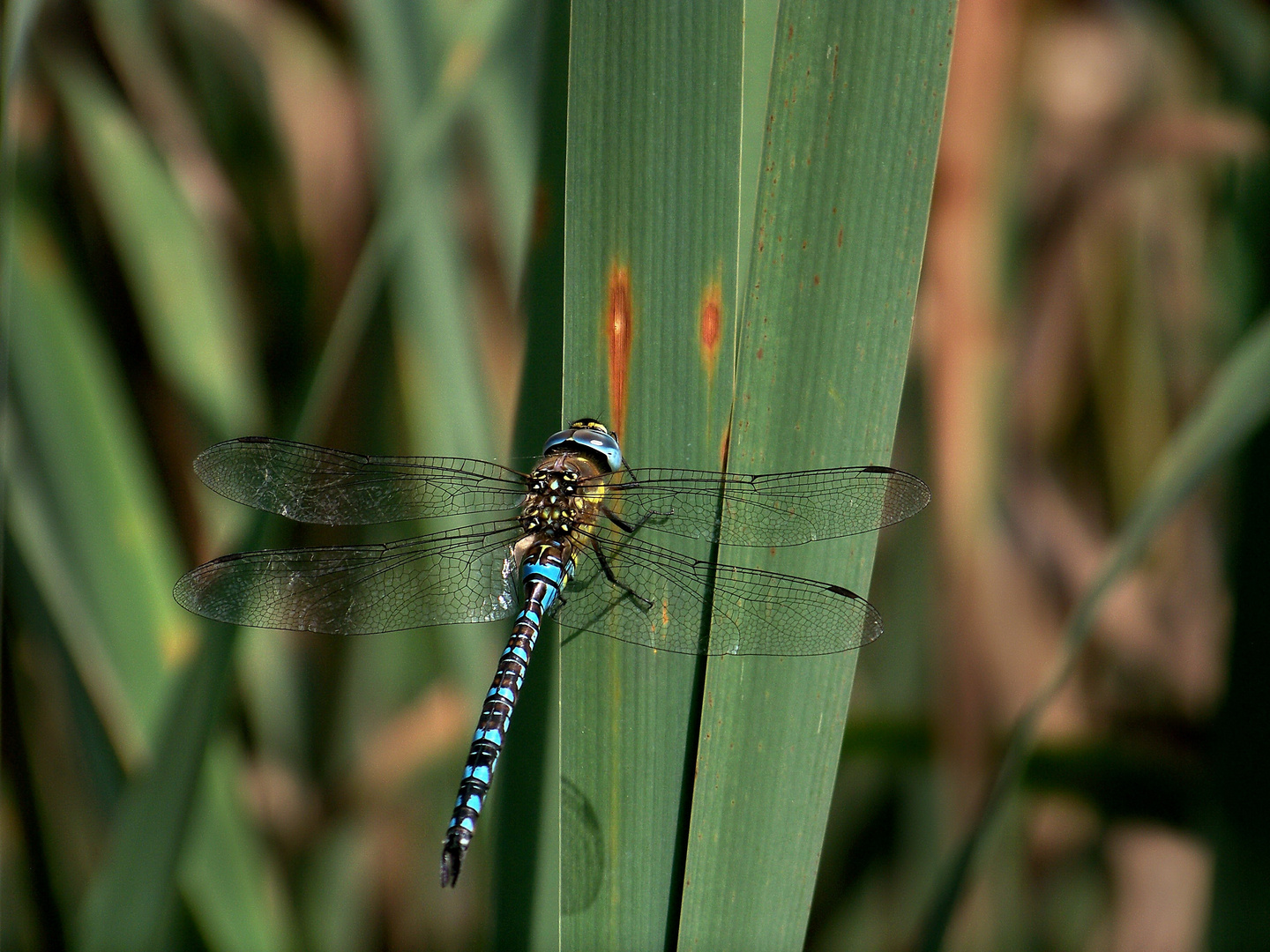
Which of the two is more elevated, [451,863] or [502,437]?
[502,437]

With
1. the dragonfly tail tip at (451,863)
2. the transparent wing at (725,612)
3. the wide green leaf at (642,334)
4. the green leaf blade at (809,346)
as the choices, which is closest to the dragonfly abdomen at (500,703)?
the dragonfly tail tip at (451,863)

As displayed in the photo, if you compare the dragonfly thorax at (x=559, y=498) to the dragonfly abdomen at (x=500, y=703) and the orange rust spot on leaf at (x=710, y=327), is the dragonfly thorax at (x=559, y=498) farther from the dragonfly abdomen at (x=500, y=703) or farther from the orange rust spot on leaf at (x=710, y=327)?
the orange rust spot on leaf at (x=710, y=327)

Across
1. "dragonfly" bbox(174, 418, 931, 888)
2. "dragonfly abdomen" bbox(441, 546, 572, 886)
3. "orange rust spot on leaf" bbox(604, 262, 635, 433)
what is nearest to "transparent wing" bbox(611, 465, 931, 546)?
"dragonfly" bbox(174, 418, 931, 888)

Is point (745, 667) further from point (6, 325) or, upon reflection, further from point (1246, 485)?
point (6, 325)

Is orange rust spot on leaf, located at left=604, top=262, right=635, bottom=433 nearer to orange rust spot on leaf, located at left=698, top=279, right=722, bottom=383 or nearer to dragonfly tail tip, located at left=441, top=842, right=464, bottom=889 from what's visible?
orange rust spot on leaf, located at left=698, top=279, right=722, bottom=383

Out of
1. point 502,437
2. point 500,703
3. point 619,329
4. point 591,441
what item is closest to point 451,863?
point 500,703

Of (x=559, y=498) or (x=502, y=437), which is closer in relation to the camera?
(x=559, y=498)

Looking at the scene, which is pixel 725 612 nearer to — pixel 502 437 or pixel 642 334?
pixel 642 334
